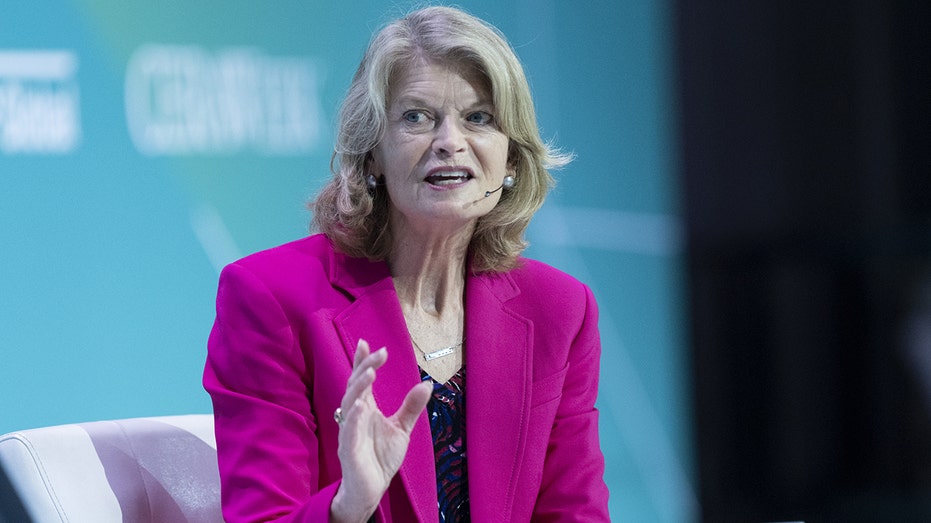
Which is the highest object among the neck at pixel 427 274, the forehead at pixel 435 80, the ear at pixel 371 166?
the forehead at pixel 435 80

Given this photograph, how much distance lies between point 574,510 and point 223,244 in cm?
150

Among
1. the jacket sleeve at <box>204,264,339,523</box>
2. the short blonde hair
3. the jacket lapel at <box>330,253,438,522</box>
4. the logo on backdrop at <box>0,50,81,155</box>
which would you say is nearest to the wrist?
the jacket sleeve at <box>204,264,339,523</box>

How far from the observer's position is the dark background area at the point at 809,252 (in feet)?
2.77

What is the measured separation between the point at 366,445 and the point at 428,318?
462 millimetres

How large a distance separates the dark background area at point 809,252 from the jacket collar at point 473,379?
1.43ft

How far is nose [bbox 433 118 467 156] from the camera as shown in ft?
5.45

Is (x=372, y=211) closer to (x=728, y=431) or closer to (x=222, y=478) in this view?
(x=222, y=478)

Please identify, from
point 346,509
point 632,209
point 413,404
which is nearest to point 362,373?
point 413,404

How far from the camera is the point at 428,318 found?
5.91 ft

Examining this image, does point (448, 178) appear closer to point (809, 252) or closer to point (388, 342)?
point (388, 342)

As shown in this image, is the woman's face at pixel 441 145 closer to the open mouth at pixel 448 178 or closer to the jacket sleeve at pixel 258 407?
the open mouth at pixel 448 178

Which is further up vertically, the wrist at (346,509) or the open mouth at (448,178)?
the open mouth at (448,178)

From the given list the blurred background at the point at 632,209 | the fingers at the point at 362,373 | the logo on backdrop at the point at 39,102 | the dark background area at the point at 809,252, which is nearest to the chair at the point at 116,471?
the fingers at the point at 362,373

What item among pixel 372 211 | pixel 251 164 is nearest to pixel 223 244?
pixel 251 164
